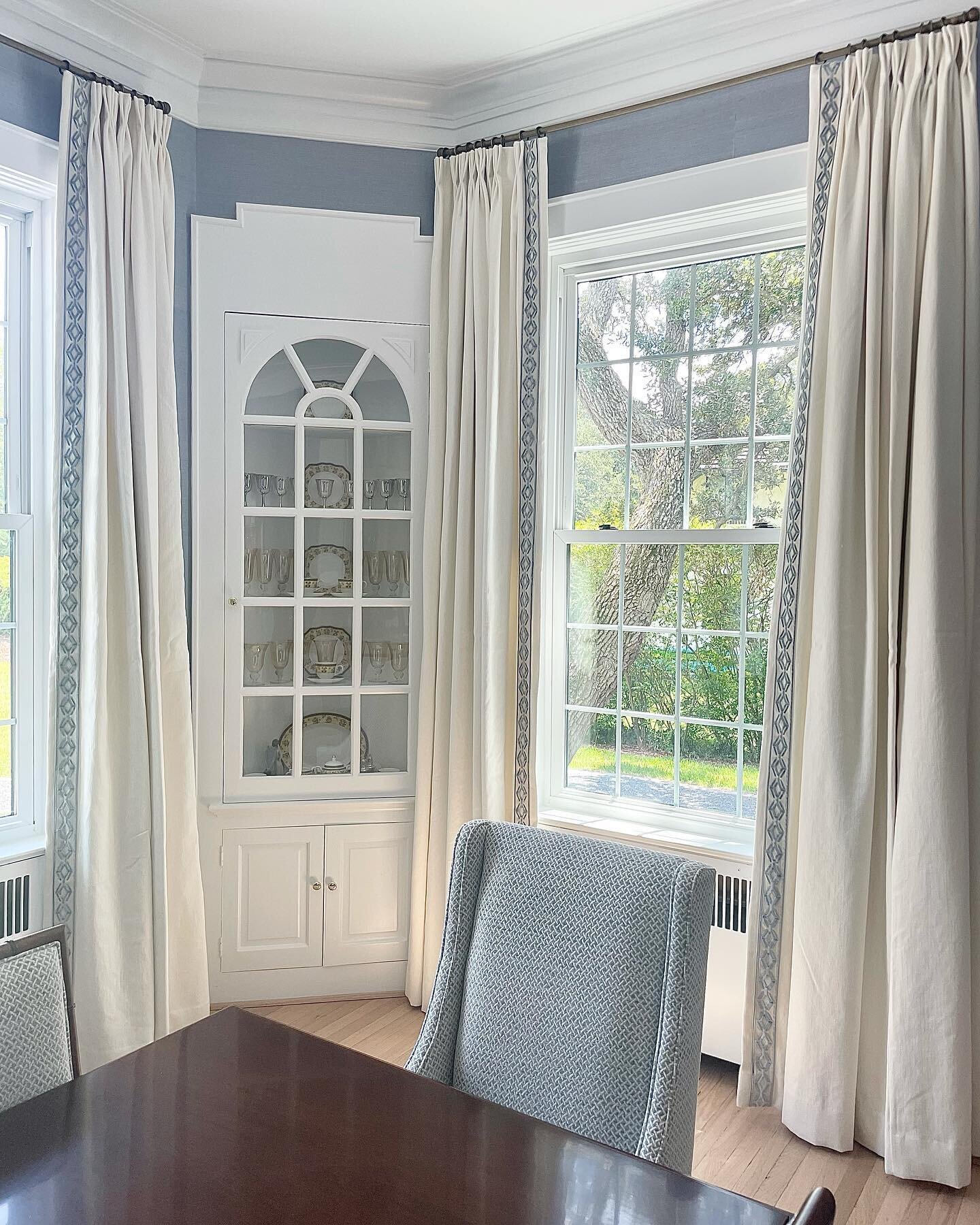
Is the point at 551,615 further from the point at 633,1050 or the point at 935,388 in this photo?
the point at 633,1050

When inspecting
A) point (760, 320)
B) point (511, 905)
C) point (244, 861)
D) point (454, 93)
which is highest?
point (454, 93)

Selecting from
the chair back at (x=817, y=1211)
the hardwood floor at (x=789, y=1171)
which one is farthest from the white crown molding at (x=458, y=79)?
the hardwood floor at (x=789, y=1171)

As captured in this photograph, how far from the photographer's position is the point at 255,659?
328 cm

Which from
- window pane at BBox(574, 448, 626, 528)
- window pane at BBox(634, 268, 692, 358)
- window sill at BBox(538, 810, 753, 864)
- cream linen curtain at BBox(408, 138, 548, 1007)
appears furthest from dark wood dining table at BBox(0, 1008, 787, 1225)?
window pane at BBox(634, 268, 692, 358)

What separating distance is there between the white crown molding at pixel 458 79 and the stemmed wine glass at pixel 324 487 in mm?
1102

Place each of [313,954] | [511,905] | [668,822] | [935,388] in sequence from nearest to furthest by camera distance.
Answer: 1. [511,905]
2. [935,388]
3. [668,822]
4. [313,954]

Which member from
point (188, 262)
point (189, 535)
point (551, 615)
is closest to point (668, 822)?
point (551, 615)

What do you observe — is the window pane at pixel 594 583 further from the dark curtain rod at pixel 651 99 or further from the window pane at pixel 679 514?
the dark curtain rod at pixel 651 99

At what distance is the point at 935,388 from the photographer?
236 centimetres

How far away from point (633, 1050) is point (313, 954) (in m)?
2.04

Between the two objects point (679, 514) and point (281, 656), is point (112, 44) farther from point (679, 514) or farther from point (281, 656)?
point (679, 514)

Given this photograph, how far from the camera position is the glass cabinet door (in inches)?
128

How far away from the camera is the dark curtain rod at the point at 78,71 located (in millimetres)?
2655

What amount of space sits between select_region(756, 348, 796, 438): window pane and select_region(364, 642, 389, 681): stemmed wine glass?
1391 mm
